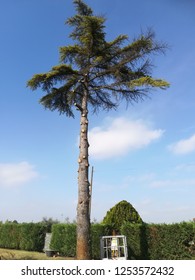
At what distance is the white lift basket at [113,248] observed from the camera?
54.5ft

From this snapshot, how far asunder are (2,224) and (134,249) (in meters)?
13.8

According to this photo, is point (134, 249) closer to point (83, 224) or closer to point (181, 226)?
point (181, 226)

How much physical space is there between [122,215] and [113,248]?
12.3 feet

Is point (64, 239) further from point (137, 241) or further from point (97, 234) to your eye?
point (137, 241)

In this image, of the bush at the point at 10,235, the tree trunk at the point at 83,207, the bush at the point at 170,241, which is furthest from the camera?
the bush at the point at 10,235

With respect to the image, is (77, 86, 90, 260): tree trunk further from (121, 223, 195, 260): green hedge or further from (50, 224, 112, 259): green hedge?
(50, 224, 112, 259): green hedge

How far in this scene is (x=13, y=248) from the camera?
86.3 feet

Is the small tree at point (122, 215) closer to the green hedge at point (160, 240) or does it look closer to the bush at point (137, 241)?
the green hedge at point (160, 240)

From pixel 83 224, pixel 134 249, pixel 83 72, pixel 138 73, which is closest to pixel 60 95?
pixel 83 72

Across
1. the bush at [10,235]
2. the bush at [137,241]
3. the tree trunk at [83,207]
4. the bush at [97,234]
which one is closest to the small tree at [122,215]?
the bush at [97,234]

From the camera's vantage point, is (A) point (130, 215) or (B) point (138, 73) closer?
(B) point (138, 73)

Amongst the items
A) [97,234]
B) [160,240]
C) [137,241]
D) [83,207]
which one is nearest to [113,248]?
[137,241]

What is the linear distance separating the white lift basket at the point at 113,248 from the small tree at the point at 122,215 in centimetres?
209

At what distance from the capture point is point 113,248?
55.2 ft
